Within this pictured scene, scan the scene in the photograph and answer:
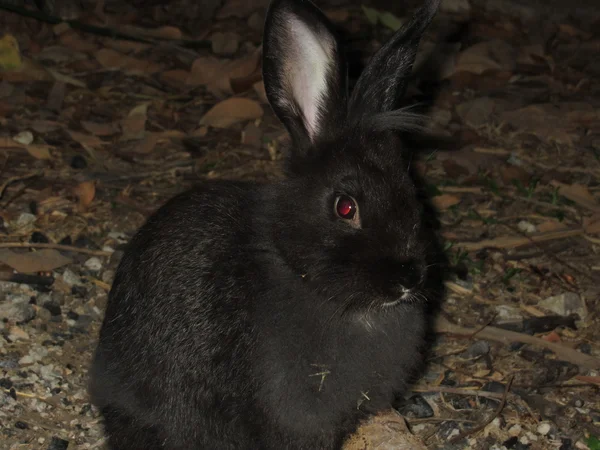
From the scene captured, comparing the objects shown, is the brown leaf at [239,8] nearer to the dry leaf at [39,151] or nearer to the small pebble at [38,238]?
the dry leaf at [39,151]

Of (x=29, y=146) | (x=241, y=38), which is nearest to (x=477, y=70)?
(x=241, y=38)

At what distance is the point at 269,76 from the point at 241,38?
4633 millimetres

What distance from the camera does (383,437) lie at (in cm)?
406

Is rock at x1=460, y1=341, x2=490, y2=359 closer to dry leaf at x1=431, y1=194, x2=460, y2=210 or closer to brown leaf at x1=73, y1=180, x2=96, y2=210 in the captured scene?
dry leaf at x1=431, y1=194, x2=460, y2=210

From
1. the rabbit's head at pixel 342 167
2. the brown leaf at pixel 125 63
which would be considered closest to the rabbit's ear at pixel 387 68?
the rabbit's head at pixel 342 167

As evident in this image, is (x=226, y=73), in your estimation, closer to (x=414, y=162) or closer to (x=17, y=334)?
(x=414, y=162)

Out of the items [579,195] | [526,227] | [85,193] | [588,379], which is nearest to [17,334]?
[85,193]

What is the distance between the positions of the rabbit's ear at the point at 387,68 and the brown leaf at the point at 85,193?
274 cm

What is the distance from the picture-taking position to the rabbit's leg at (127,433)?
3.97 meters

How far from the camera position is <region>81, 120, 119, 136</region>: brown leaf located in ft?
22.4

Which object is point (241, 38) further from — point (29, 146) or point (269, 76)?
point (269, 76)

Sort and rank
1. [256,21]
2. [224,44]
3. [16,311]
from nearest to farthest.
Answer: [16,311] < [224,44] < [256,21]

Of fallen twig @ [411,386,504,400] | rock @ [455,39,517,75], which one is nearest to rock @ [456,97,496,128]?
rock @ [455,39,517,75]

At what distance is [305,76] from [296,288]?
35.3 inches
